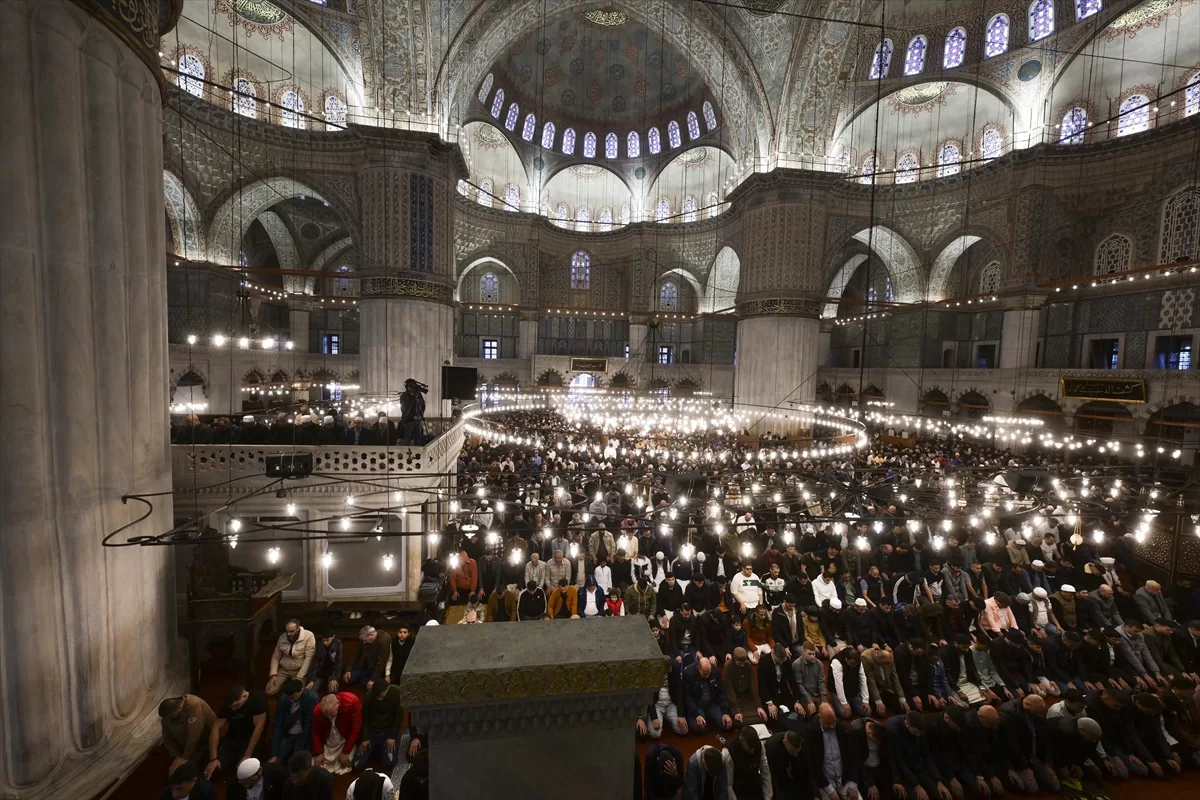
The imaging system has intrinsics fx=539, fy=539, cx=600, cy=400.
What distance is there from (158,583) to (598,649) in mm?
5150

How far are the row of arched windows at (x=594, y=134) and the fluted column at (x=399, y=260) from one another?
8995 mm

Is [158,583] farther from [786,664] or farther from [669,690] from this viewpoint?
[786,664]

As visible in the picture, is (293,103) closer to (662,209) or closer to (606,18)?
(606,18)

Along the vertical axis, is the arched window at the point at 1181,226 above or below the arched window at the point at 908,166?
below

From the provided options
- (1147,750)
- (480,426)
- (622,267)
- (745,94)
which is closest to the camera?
(1147,750)

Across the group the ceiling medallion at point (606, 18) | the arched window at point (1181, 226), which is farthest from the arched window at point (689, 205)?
the arched window at point (1181, 226)

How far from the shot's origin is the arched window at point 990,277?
63.1ft

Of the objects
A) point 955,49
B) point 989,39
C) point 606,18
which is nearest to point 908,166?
point 955,49

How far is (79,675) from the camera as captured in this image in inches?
155

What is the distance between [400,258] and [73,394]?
36.9 ft

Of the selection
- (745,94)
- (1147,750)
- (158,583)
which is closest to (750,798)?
(1147,750)

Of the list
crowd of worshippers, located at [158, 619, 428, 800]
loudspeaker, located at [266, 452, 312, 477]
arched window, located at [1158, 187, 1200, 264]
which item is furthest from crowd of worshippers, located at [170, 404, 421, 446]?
arched window, located at [1158, 187, 1200, 264]

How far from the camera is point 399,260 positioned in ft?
47.1

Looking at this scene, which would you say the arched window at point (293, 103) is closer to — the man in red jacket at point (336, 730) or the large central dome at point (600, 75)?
the large central dome at point (600, 75)
